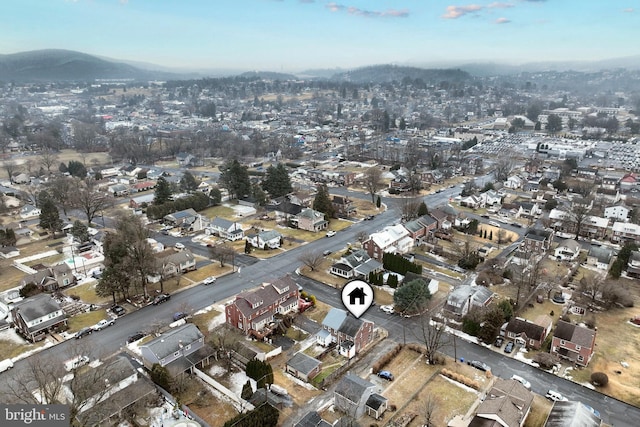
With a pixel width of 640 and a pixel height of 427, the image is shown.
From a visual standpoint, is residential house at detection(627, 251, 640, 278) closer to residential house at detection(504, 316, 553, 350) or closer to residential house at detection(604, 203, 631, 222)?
residential house at detection(604, 203, 631, 222)

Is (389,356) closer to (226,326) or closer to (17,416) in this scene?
(226,326)

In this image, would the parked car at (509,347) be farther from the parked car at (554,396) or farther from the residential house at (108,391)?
the residential house at (108,391)

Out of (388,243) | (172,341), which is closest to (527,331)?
(388,243)

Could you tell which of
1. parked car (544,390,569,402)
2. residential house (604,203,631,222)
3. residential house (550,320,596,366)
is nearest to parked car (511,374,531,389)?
parked car (544,390,569,402)

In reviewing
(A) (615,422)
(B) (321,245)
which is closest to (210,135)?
(B) (321,245)

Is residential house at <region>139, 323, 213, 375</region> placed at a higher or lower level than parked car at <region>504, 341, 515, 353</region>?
higher

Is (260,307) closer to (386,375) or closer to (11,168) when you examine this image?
(386,375)
